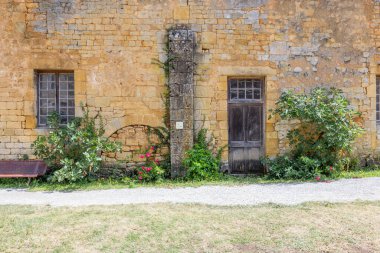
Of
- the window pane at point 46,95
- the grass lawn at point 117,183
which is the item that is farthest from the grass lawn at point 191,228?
the window pane at point 46,95

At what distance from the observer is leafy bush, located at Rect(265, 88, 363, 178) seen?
Answer: 7980 millimetres

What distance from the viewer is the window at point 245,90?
→ 28.5 ft

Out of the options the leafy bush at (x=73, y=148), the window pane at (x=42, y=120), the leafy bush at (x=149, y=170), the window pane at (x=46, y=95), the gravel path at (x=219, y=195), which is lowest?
the gravel path at (x=219, y=195)

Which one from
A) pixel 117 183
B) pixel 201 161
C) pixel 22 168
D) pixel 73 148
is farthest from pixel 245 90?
pixel 22 168

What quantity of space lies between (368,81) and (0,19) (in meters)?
8.73

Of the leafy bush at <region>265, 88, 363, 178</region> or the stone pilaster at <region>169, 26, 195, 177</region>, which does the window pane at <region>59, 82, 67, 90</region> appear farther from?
the leafy bush at <region>265, 88, 363, 178</region>

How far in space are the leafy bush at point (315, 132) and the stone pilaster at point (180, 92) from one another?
1.99 m

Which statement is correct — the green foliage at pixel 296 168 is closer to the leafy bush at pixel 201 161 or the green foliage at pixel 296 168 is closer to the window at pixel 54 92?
the leafy bush at pixel 201 161

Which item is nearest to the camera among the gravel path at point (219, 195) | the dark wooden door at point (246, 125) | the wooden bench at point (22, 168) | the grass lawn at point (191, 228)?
the grass lawn at point (191, 228)

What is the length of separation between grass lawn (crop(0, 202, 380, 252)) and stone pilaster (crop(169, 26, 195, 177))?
8.08ft

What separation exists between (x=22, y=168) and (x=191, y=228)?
4.91 meters

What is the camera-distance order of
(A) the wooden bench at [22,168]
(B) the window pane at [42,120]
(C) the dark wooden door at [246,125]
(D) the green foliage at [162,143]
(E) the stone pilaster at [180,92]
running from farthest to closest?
(C) the dark wooden door at [246,125] → (B) the window pane at [42,120] → (D) the green foliage at [162,143] → (E) the stone pilaster at [180,92] → (A) the wooden bench at [22,168]

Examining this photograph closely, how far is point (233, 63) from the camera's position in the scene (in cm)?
845

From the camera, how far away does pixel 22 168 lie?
797 cm
